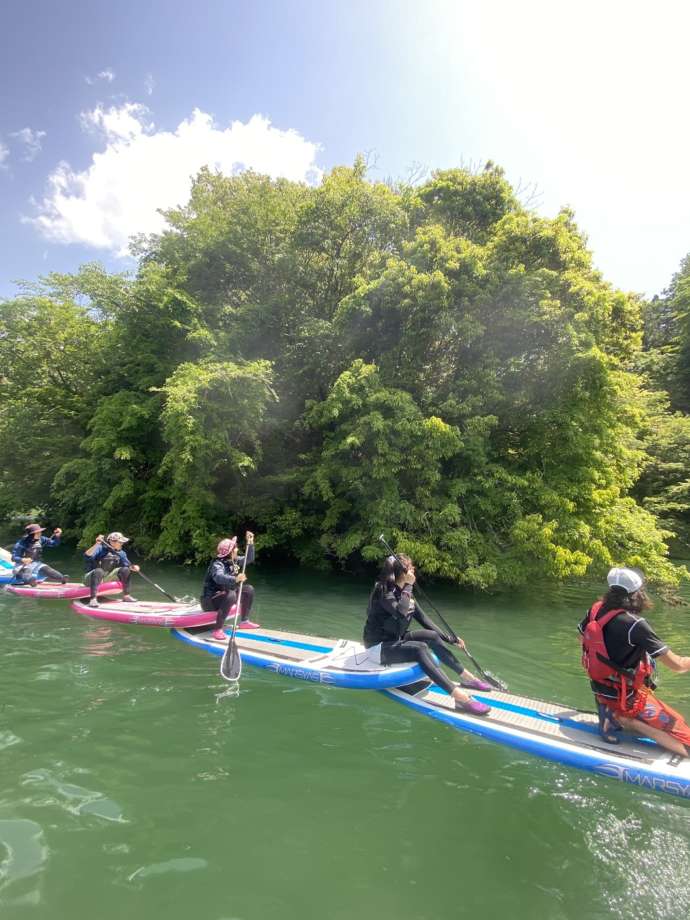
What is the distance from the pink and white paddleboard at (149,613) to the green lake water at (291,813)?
1468mm

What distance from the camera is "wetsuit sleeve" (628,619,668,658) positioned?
4.00 m

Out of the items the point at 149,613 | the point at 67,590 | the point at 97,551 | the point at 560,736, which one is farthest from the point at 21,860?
the point at 67,590

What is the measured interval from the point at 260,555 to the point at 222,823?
14.6m

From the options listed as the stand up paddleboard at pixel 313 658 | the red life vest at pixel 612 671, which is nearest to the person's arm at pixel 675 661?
the red life vest at pixel 612 671

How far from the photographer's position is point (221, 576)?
25.3 feet

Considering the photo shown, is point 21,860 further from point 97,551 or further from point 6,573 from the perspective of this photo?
point 6,573

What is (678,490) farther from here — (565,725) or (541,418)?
(565,725)

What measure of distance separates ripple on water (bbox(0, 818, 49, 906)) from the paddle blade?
113 inches

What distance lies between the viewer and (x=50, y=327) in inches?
723

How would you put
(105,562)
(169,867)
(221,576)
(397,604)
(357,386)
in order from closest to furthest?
(169,867) → (397,604) → (221,576) → (105,562) → (357,386)

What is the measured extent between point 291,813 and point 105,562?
26.8 ft

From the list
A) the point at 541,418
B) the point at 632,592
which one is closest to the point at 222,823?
the point at 632,592

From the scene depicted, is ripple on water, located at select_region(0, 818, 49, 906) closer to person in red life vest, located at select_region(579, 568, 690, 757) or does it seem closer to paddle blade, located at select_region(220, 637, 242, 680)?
paddle blade, located at select_region(220, 637, 242, 680)

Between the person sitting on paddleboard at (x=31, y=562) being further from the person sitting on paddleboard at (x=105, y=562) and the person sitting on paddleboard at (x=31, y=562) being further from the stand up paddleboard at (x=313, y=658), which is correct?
the stand up paddleboard at (x=313, y=658)
